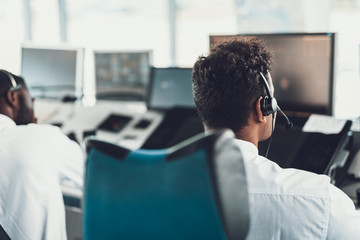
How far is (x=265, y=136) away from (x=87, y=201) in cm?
49

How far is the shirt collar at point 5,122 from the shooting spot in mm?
1606

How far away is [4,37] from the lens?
6176 millimetres

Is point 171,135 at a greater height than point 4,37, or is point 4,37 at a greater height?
point 4,37

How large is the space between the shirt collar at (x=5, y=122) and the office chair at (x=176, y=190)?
0.94 metres

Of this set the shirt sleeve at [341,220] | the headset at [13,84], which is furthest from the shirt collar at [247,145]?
the headset at [13,84]

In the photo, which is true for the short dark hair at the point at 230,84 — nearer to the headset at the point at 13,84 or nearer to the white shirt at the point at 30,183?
the white shirt at the point at 30,183

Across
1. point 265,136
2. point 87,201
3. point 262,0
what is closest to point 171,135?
point 265,136

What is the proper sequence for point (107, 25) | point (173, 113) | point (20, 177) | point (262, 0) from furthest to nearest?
point (107, 25) < point (262, 0) < point (173, 113) < point (20, 177)

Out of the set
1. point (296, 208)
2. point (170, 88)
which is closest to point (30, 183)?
point (296, 208)

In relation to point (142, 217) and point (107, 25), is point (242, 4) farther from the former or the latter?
point (142, 217)

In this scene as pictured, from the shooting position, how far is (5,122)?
1.62 metres

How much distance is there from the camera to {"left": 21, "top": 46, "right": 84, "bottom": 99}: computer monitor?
2764 mm

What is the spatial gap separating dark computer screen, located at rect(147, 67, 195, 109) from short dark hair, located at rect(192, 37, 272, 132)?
133 centimetres

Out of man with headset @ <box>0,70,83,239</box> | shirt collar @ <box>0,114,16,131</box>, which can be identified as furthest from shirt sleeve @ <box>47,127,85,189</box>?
shirt collar @ <box>0,114,16,131</box>
